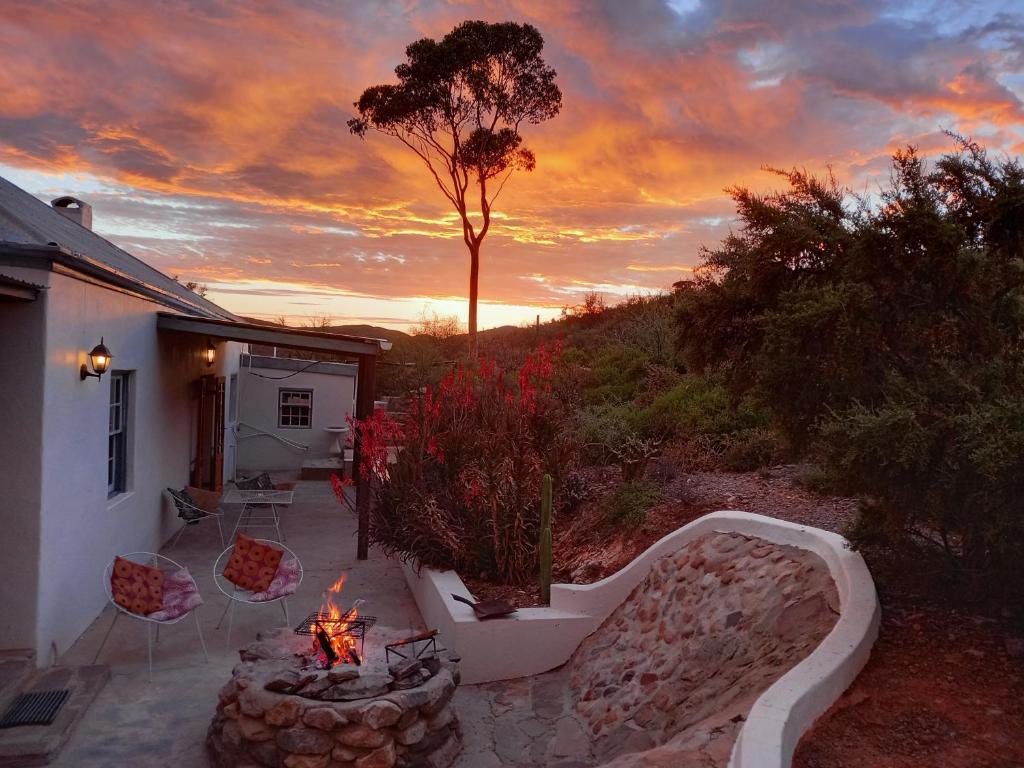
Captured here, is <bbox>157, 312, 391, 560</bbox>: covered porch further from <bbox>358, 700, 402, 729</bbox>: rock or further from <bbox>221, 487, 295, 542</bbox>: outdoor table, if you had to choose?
<bbox>358, 700, 402, 729</bbox>: rock

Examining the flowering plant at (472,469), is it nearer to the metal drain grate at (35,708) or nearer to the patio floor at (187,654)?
the patio floor at (187,654)

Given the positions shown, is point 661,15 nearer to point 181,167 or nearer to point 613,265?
point 181,167

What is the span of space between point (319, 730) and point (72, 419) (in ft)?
11.0

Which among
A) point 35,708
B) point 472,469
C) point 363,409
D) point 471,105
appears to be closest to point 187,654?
point 35,708

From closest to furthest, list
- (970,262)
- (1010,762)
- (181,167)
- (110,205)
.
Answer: (1010,762) → (970,262) → (181,167) → (110,205)

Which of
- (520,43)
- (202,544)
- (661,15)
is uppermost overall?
(520,43)

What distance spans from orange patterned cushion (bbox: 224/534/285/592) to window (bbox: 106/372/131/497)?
5.83 feet

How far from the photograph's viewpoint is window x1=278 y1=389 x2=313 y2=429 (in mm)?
16625

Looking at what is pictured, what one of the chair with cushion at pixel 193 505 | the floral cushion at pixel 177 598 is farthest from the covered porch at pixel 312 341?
the floral cushion at pixel 177 598

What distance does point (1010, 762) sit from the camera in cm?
316

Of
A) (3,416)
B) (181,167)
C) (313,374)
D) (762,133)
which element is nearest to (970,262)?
(762,133)

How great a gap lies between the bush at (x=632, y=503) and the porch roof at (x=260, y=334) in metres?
3.60

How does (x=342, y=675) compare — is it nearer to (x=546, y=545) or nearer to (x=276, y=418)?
(x=546, y=545)

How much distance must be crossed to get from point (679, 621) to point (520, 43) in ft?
67.1
